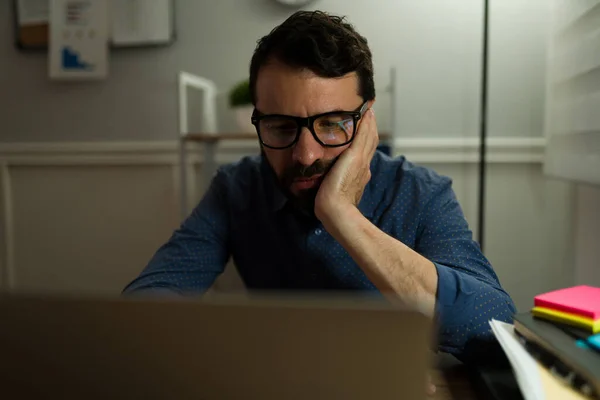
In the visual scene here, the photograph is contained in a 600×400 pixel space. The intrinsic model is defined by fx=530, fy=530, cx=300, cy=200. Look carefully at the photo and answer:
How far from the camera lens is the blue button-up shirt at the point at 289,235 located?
94 cm

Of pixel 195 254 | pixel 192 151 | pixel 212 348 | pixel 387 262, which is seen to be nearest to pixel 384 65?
pixel 192 151

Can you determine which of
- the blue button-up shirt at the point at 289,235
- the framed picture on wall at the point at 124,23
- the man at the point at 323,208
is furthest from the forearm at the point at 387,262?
the framed picture on wall at the point at 124,23

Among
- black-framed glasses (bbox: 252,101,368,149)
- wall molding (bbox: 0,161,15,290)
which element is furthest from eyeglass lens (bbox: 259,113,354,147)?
wall molding (bbox: 0,161,15,290)

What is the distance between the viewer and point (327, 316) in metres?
0.27

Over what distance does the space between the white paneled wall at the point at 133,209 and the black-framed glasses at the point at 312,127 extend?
32.0 inches

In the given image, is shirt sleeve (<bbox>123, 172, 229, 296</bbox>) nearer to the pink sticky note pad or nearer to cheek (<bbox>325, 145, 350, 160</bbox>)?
cheek (<bbox>325, 145, 350, 160</bbox>)

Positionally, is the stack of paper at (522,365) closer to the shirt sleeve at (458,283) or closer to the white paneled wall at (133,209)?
the shirt sleeve at (458,283)

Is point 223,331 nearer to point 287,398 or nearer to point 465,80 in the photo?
point 287,398

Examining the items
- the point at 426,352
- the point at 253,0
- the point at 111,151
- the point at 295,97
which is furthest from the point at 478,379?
the point at 111,151

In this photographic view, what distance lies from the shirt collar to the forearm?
6.6 inches

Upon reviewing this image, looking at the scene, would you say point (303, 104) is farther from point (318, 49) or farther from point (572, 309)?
point (572, 309)

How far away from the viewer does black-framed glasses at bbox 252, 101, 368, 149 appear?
Answer: 0.93 meters

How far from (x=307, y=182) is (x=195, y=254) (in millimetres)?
272

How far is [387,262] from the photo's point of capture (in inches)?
30.5
